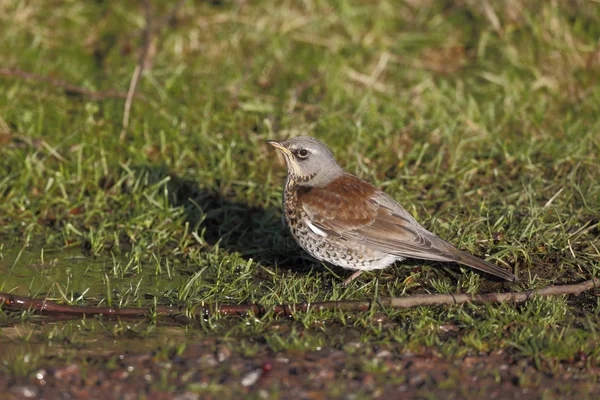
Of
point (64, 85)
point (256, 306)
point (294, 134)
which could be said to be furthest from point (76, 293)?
point (64, 85)

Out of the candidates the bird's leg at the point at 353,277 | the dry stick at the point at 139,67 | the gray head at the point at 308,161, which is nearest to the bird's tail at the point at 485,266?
the bird's leg at the point at 353,277

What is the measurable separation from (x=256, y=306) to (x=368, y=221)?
1151 millimetres

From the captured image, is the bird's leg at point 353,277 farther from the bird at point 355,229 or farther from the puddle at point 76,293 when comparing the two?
the puddle at point 76,293

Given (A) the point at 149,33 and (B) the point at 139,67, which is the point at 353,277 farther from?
(A) the point at 149,33

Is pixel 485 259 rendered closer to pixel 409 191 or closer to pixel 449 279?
pixel 449 279

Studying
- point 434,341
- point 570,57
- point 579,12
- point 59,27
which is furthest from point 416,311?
point 59,27

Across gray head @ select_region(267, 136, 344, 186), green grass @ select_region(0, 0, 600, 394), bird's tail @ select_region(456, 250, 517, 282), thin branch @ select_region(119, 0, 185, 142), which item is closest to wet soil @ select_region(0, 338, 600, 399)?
green grass @ select_region(0, 0, 600, 394)

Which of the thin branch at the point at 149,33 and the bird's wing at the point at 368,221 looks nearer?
the bird's wing at the point at 368,221

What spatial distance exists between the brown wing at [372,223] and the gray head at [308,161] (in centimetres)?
12

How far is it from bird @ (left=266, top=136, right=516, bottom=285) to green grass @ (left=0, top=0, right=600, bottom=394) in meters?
0.24

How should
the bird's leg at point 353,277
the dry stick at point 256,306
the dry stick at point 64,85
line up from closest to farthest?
the dry stick at point 256,306
the bird's leg at point 353,277
the dry stick at point 64,85

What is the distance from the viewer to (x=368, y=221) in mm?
6598

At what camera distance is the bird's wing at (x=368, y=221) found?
250 inches

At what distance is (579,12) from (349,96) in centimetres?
308
